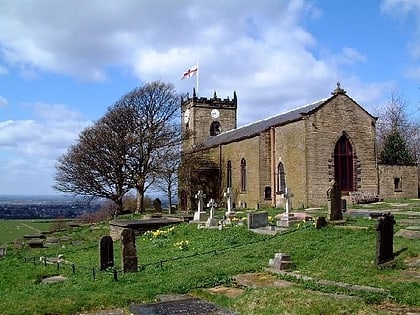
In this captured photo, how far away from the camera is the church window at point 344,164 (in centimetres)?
3425

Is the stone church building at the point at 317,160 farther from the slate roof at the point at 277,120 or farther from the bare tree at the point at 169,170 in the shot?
the bare tree at the point at 169,170

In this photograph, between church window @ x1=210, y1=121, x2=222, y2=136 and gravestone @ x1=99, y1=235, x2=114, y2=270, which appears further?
church window @ x1=210, y1=121, x2=222, y2=136

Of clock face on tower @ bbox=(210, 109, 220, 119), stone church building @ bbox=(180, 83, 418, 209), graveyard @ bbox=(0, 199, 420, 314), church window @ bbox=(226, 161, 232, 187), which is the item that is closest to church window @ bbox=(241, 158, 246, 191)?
stone church building @ bbox=(180, 83, 418, 209)

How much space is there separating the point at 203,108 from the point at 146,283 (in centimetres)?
4836

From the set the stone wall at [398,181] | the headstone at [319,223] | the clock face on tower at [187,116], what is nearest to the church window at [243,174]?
the stone wall at [398,181]

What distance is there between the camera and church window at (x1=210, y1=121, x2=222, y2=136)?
5834 centimetres

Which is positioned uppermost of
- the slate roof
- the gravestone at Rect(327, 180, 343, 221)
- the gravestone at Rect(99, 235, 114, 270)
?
the slate roof

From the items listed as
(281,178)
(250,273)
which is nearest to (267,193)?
(281,178)

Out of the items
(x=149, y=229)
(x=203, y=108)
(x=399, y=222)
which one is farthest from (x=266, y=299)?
(x=203, y=108)

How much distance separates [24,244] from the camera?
23484 millimetres

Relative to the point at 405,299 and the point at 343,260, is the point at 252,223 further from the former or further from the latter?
the point at 405,299

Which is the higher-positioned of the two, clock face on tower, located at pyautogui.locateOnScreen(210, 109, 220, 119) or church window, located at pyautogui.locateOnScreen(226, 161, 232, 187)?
clock face on tower, located at pyautogui.locateOnScreen(210, 109, 220, 119)

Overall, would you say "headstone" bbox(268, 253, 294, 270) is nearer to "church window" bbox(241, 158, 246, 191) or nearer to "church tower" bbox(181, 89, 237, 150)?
"church window" bbox(241, 158, 246, 191)

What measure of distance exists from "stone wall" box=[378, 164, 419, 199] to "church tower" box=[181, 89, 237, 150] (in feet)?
82.7
